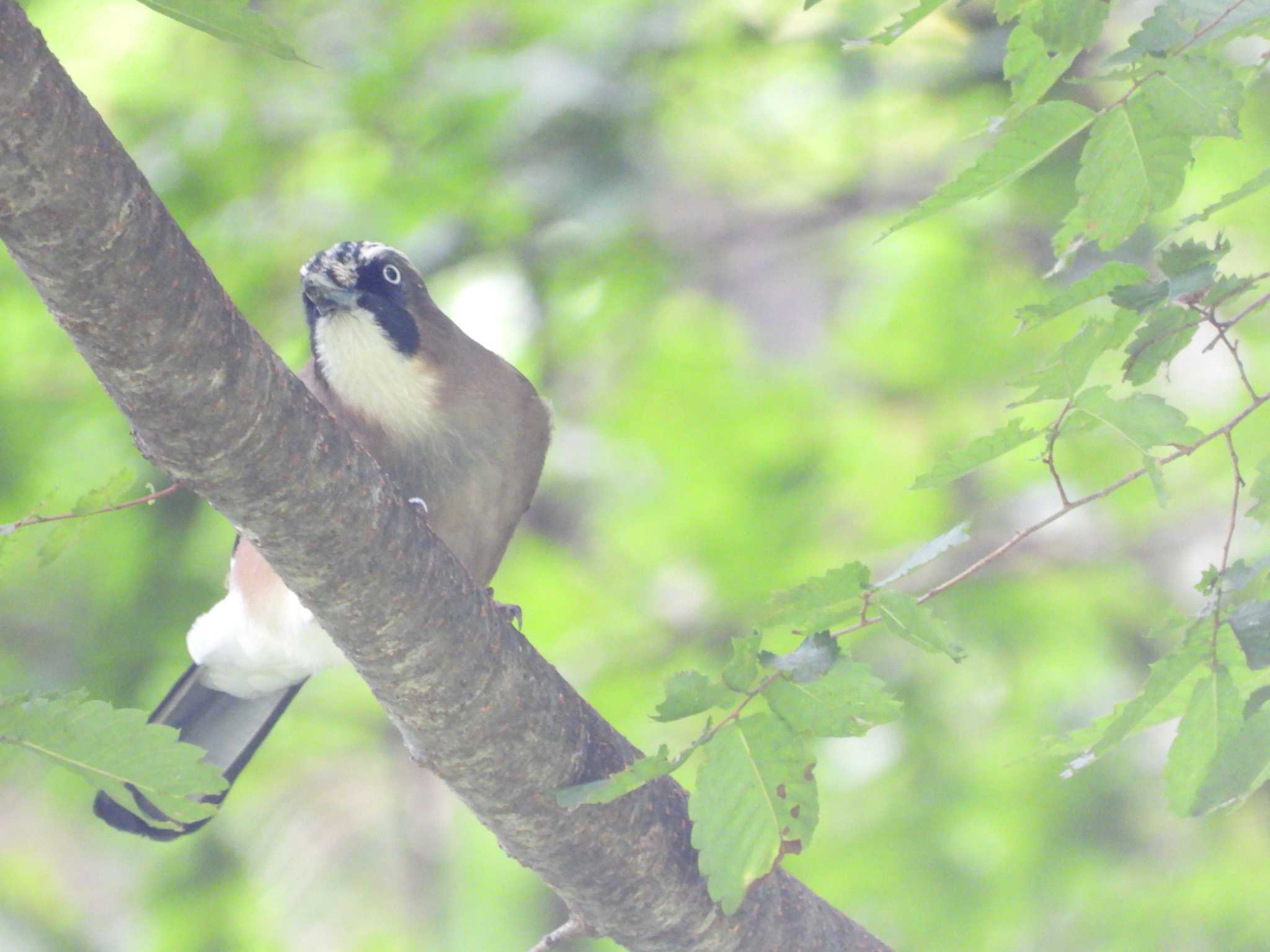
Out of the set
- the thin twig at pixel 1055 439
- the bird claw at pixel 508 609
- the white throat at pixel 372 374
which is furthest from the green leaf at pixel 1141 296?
the white throat at pixel 372 374

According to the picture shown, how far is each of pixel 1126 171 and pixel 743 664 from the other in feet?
2.60

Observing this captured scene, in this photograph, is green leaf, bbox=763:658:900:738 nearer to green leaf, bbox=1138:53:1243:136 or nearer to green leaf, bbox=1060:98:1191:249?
green leaf, bbox=1060:98:1191:249

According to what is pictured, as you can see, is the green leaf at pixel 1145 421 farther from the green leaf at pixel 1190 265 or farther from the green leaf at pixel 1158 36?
the green leaf at pixel 1158 36

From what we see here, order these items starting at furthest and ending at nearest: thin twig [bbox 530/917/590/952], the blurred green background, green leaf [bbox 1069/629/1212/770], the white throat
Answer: the blurred green background < the white throat < thin twig [bbox 530/917/590/952] < green leaf [bbox 1069/629/1212/770]

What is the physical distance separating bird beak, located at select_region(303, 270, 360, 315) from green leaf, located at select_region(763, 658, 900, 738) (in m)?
1.72

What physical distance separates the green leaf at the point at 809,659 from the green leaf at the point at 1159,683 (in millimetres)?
361

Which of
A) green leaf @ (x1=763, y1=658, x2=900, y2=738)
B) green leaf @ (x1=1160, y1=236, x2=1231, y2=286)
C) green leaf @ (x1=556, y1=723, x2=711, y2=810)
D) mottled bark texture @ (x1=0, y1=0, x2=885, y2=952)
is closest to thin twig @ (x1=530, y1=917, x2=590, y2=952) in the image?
mottled bark texture @ (x1=0, y1=0, x2=885, y2=952)

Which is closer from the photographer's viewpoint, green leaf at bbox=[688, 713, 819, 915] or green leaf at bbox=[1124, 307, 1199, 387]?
green leaf at bbox=[1124, 307, 1199, 387]

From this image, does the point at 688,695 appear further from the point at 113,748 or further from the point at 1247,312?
the point at 1247,312

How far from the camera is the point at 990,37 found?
15.8 feet

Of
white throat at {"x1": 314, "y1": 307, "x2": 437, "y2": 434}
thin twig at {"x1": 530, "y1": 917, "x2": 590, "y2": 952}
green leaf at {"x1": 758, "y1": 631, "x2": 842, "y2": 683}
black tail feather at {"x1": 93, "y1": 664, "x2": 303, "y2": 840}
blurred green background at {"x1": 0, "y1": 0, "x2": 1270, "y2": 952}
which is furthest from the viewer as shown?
blurred green background at {"x1": 0, "y1": 0, "x2": 1270, "y2": 952}

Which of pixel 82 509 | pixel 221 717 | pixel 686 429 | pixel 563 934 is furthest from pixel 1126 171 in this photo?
pixel 686 429

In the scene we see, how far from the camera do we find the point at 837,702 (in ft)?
6.00

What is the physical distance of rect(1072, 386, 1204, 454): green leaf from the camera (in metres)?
1.73
